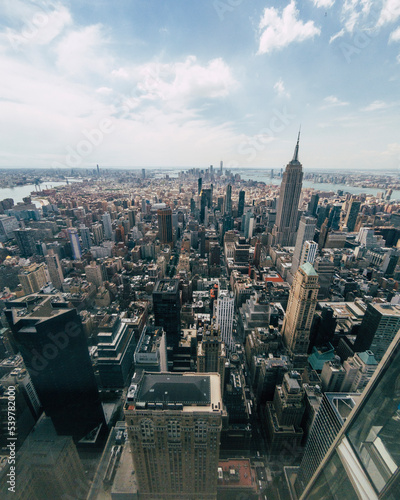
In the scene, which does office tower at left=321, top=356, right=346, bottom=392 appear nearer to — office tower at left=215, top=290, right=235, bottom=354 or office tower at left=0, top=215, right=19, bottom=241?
office tower at left=215, top=290, right=235, bottom=354

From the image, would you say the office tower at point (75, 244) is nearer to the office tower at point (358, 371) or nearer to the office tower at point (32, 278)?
the office tower at point (32, 278)

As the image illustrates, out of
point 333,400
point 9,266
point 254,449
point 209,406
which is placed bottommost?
point 254,449

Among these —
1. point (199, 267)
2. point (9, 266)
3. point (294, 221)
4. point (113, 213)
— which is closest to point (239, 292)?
point (199, 267)

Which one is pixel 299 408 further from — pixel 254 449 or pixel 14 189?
pixel 14 189

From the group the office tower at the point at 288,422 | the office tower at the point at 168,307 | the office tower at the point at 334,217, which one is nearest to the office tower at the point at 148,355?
the office tower at the point at 168,307

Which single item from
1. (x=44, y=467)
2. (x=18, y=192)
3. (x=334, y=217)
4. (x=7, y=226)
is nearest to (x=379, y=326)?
(x=44, y=467)

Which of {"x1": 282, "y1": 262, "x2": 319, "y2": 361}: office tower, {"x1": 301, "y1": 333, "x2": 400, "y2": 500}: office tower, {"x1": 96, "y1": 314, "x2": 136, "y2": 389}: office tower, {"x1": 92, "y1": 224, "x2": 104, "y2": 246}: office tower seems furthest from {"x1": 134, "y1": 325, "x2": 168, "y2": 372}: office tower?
{"x1": 92, "y1": 224, "x2": 104, "y2": 246}: office tower

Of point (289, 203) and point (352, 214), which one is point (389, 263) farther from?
point (352, 214)
